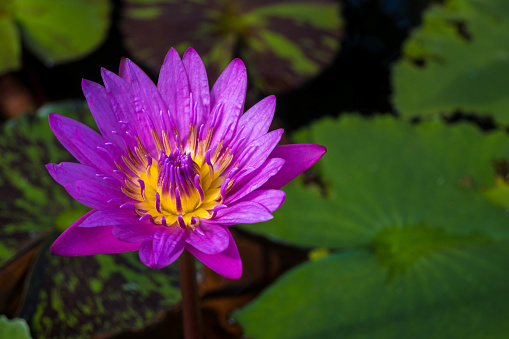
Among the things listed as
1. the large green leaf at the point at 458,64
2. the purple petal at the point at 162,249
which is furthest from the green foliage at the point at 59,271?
the large green leaf at the point at 458,64

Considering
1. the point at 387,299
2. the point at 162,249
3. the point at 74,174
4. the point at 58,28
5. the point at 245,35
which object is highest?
the point at 74,174

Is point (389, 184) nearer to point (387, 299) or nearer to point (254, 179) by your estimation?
point (387, 299)

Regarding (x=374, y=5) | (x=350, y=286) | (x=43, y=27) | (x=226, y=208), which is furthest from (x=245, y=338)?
(x=374, y=5)

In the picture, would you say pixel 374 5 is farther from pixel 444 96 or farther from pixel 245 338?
pixel 245 338

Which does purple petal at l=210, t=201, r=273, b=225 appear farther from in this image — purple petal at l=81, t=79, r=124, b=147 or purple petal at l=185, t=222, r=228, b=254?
purple petal at l=81, t=79, r=124, b=147

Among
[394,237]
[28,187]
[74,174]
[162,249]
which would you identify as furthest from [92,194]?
[394,237]

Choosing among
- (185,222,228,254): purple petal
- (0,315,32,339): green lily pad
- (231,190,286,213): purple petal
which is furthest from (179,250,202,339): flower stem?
(0,315,32,339): green lily pad
